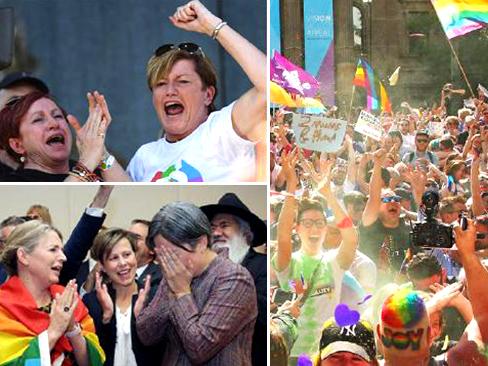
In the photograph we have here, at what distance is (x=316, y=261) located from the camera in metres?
4.83

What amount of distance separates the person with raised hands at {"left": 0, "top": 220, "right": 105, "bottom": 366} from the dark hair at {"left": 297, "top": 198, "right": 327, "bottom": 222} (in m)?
1.04

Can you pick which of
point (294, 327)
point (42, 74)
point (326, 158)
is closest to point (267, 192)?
point (326, 158)

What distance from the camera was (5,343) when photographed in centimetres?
455

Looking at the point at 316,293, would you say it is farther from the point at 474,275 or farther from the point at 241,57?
the point at 241,57

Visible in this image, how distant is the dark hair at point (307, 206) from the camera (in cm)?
482

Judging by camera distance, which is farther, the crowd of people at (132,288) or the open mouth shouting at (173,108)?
the open mouth shouting at (173,108)

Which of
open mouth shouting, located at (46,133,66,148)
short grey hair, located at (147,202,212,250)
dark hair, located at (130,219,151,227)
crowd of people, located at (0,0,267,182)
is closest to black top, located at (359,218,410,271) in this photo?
crowd of people, located at (0,0,267,182)

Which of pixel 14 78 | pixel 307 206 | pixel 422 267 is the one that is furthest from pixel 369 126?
pixel 14 78

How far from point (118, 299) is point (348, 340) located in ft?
3.43

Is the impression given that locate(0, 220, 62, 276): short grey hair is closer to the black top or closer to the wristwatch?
the wristwatch

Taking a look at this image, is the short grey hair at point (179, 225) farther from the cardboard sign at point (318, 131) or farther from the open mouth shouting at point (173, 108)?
the cardboard sign at point (318, 131)

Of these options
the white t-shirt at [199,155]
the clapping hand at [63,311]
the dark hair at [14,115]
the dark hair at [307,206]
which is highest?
the dark hair at [14,115]

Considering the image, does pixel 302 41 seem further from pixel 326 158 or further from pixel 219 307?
pixel 219 307

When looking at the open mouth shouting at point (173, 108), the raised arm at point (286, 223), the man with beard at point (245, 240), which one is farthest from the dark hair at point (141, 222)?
the raised arm at point (286, 223)
